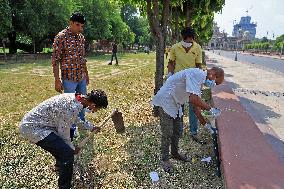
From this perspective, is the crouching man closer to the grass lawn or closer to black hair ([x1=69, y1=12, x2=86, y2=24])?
the grass lawn

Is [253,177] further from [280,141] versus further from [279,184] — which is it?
[280,141]

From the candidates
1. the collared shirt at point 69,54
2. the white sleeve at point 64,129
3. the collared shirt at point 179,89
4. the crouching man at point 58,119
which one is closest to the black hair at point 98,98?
the crouching man at point 58,119

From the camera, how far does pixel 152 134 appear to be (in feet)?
22.2

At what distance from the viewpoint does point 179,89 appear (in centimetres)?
450

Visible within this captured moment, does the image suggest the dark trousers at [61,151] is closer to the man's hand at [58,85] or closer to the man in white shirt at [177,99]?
the man in white shirt at [177,99]

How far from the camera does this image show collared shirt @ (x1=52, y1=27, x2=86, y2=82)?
5517mm

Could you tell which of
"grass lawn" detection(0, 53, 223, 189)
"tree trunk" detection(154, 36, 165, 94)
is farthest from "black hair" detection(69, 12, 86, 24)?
"tree trunk" detection(154, 36, 165, 94)

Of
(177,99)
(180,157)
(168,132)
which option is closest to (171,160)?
(180,157)

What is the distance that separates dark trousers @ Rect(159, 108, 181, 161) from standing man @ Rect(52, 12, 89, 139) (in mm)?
1432

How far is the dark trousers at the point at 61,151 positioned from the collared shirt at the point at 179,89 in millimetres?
1449

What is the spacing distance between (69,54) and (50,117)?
2029 millimetres

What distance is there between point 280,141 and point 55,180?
460 centimetres

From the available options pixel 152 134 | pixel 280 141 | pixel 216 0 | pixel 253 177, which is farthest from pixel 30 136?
pixel 216 0

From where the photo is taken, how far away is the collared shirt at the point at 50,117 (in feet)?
12.3
